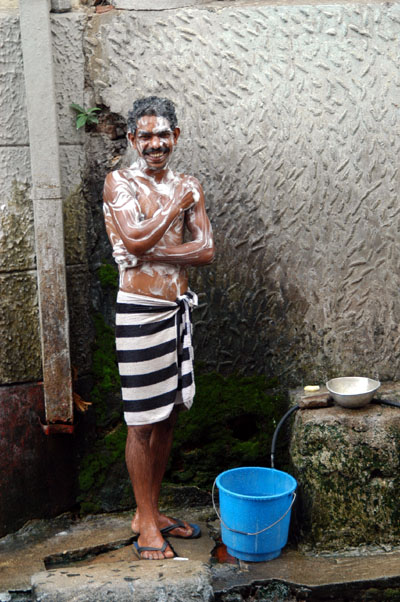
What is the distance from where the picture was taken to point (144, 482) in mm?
3705

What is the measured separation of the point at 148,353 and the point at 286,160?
4.40 feet

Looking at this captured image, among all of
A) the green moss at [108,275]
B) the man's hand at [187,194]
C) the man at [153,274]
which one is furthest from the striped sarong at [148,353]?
the green moss at [108,275]

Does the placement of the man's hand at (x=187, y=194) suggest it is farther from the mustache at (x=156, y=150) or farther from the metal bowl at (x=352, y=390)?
the metal bowl at (x=352, y=390)

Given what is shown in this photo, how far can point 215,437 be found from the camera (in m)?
4.30

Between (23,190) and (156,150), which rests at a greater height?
(156,150)

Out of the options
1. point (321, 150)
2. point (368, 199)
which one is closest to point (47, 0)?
point (321, 150)

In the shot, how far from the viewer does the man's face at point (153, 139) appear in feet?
11.4

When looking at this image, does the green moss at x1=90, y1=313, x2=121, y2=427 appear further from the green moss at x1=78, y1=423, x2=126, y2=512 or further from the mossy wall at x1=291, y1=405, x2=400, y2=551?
the mossy wall at x1=291, y1=405, x2=400, y2=551

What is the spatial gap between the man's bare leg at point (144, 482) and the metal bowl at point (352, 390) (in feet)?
3.22

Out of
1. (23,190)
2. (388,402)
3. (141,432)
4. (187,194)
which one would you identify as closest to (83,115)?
(23,190)

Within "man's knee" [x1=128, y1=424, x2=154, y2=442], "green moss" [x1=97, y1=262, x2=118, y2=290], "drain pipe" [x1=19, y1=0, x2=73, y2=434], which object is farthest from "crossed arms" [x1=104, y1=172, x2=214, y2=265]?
"man's knee" [x1=128, y1=424, x2=154, y2=442]

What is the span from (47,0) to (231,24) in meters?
0.96

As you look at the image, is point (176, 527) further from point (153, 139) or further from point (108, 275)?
point (153, 139)

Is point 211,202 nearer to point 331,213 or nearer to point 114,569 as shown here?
point 331,213
